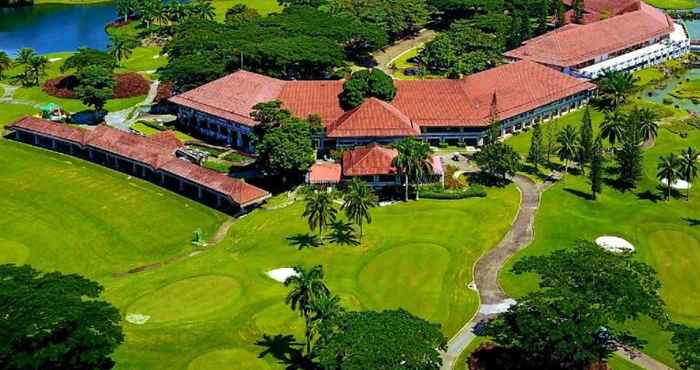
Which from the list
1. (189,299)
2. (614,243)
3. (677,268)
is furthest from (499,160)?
(189,299)

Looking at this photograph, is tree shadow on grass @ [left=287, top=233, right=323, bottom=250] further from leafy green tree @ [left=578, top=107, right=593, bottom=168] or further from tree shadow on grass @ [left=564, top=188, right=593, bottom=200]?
leafy green tree @ [left=578, top=107, right=593, bottom=168]

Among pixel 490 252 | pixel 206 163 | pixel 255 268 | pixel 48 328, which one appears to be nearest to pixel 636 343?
pixel 490 252

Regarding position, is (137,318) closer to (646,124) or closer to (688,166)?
(688,166)

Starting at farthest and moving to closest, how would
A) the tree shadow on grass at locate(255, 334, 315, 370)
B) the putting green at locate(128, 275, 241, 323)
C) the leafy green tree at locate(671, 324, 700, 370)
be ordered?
the putting green at locate(128, 275, 241, 323) < the tree shadow on grass at locate(255, 334, 315, 370) < the leafy green tree at locate(671, 324, 700, 370)

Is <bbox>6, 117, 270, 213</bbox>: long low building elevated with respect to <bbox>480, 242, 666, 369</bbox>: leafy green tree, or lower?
lower

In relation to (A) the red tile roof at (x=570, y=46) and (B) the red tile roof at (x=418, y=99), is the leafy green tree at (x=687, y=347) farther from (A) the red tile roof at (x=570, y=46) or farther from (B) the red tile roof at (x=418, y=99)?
(A) the red tile roof at (x=570, y=46)

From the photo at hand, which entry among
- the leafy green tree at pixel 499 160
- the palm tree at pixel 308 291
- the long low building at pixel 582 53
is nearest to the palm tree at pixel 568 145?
the leafy green tree at pixel 499 160

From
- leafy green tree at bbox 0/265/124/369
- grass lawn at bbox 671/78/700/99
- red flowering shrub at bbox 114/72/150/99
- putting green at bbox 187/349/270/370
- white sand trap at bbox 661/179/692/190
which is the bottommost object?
putting green at bbox 187/349/270/370

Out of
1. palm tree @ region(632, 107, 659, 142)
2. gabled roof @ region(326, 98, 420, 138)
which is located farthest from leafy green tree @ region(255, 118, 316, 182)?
palm tree @ region(632, 107, 659, 142)
